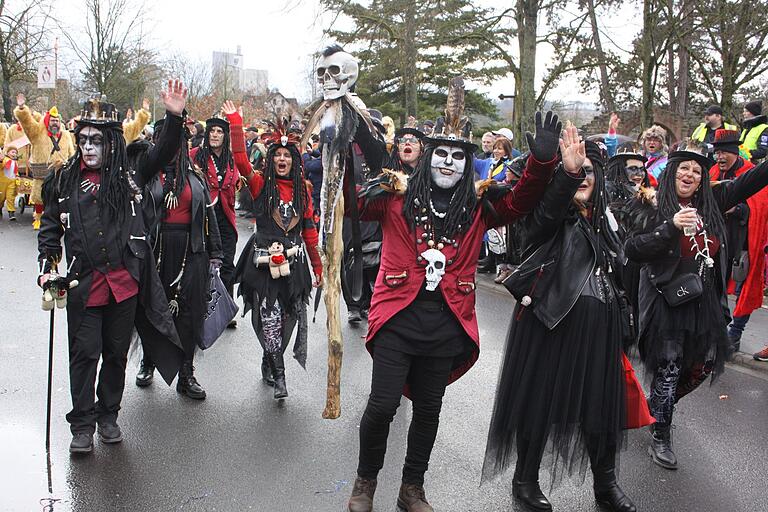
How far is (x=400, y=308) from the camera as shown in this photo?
A: 366 centimetres

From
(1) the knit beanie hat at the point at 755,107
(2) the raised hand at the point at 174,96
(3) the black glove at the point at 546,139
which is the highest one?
(1) the knit beanie hat at the point at 755,107

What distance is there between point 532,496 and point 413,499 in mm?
693

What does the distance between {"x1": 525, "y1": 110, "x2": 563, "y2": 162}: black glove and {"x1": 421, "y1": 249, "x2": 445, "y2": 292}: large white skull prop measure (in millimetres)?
697

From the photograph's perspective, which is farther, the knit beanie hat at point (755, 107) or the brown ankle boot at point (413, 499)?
the knit beanie hat at point (755, 107)

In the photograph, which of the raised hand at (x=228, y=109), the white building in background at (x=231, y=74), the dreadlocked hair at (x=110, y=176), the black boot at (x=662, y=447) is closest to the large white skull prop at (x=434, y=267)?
the black boot at (x=662, y=447)

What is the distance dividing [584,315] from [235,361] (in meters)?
3.77

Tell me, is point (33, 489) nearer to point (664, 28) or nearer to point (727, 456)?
point (727, 456)

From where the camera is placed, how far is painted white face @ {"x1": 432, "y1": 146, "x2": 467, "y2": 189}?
374 centimetres

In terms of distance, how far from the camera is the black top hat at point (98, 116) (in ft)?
15.3

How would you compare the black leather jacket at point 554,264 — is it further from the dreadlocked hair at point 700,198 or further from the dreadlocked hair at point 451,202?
the dreadlocked hair at point 700,198

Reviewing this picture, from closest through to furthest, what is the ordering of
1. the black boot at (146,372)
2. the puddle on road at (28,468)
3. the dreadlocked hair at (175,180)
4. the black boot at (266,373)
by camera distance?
the puddle on road at (28,468), the dreadlocked hair at (175,180), the black boot at (146,372), the black boot at (266,373)

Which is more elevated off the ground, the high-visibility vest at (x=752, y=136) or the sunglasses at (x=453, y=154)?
the high-visibility vest at (x=752, y=136)

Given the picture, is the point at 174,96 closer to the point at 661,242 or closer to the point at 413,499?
the point at 413,499

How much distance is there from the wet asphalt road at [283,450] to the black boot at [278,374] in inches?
3.2
